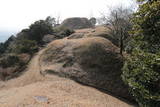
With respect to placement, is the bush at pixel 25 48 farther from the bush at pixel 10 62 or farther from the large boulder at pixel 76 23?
the large boulder at pixel 76 23

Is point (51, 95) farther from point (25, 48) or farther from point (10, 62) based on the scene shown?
point (25, 48)

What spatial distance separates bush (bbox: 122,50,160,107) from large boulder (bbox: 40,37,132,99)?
29.8 feet

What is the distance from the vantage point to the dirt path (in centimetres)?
1291

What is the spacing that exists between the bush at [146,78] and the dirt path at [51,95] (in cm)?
479

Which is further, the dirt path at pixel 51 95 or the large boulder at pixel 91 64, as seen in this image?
the large boulder at pixel 91 64

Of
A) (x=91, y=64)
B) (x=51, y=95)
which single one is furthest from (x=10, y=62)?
(x=51, y=95)

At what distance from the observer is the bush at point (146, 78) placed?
8.47 metres

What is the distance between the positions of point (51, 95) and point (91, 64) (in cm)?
770

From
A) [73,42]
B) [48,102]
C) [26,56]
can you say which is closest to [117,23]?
[73,42]

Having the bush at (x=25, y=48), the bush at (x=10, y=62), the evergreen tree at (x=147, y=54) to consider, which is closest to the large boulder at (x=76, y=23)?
the bush at (x=25, y=48)

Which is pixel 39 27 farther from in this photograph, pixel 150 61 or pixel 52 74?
pixel 150 61

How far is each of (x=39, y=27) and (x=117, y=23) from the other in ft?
60.1

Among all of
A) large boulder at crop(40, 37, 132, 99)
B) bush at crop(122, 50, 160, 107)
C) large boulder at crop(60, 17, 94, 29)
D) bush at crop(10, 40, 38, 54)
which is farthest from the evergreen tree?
large boulder at crop(60, 17, 94, 29)

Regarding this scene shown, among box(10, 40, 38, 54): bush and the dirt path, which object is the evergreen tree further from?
box(10, 40, 38, 54): bush
